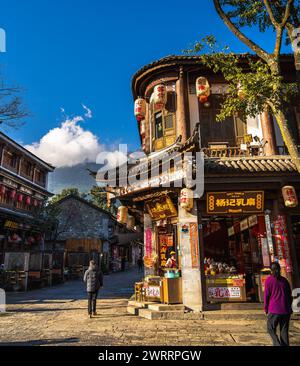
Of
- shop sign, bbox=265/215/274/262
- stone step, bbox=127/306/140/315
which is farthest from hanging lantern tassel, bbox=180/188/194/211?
stone step, bbox=127/306/140/315

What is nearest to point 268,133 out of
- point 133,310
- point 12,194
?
point 133,310

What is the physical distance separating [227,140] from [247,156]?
1458 mm

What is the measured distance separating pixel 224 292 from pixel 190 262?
1624 mm

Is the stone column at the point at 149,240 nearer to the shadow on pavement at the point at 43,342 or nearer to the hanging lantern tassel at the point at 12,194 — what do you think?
the shadow on pavement at the point at 43,342

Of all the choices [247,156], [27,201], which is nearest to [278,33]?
[247,156]

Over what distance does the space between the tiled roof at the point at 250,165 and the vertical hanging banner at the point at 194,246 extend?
2.07m

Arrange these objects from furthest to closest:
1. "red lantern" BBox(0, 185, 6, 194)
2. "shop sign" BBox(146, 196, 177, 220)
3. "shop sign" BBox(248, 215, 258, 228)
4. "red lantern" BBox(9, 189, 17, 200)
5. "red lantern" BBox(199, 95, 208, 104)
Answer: "red lantern" BBox(9, 189, 17, 200) < "red lantern" BBox(0, 185, 6, 194) < "red lantern" BBox(199, 95, 208, 104) < "shop sign" BBox(248, 215, 258, 228) < "shop sign" BBox(146, 196, 177, 220)

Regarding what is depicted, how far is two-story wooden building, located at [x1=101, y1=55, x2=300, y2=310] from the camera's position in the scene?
1007 cm

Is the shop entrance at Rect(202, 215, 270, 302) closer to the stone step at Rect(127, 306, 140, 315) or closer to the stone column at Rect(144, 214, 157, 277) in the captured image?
the stone column at Rect(144, 214, 157, 277)

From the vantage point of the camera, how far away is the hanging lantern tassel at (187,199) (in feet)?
33.1

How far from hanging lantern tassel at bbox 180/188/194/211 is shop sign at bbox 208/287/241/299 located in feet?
9.83

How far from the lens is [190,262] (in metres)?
10.0
